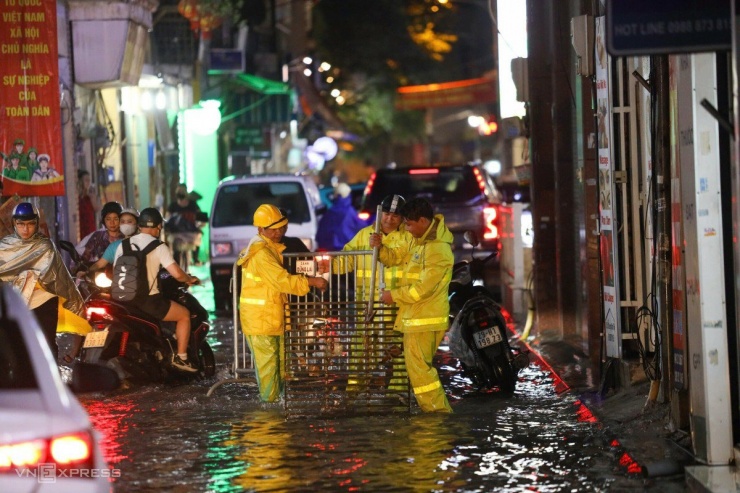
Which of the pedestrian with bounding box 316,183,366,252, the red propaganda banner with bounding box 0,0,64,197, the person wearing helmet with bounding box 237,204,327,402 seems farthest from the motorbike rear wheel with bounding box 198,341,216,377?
the pedestrian with bounding box 316,183,366,252

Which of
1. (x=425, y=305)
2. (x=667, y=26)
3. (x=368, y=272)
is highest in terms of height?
(x=667, y=26)

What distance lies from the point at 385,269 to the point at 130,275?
2.56 metres

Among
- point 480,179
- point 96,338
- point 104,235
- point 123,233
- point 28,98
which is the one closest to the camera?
point 96,338

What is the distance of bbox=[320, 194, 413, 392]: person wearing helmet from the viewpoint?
10711 mm

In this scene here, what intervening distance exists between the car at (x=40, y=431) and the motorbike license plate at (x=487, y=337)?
6401 mm

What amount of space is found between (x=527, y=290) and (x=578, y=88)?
480cm

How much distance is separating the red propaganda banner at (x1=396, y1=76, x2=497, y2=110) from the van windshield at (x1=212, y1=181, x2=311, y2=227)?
31.0 m

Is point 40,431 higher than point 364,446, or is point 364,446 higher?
point 40,431

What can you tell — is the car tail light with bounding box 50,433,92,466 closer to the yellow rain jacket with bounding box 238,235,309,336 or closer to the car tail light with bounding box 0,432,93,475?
the car tail light with bounding box 0,432,93,475

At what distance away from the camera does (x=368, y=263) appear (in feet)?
35.8

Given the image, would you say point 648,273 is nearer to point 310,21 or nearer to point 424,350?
point 424,350

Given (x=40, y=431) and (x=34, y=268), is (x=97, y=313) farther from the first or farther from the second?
(x=40, y=431)

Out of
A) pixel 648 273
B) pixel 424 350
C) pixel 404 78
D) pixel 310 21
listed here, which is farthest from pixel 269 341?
pixel 404 78

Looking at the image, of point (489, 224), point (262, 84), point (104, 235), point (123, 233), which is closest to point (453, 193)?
point (489, 224)
